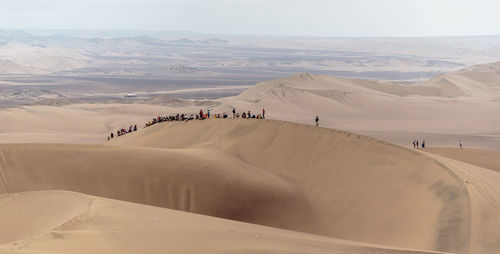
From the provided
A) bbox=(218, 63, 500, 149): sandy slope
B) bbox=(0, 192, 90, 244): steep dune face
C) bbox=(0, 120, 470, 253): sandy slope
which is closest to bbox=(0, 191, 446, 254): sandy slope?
bbox=(0, 192, 90, 244): steep dune face

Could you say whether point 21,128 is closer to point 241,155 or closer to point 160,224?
point 241,155

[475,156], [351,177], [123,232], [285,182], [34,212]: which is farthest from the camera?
[475,156]

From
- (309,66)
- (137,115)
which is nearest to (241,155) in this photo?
(137,115)

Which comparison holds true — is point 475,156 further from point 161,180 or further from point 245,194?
point 161,180

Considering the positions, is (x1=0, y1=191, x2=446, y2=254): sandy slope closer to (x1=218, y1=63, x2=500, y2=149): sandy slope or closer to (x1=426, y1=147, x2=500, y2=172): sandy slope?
(x1=426, y1=147, x2=500, y2=172): sandy slope

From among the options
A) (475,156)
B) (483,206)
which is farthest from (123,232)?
(475,156)

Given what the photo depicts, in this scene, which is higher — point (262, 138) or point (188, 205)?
point (262, 138)
